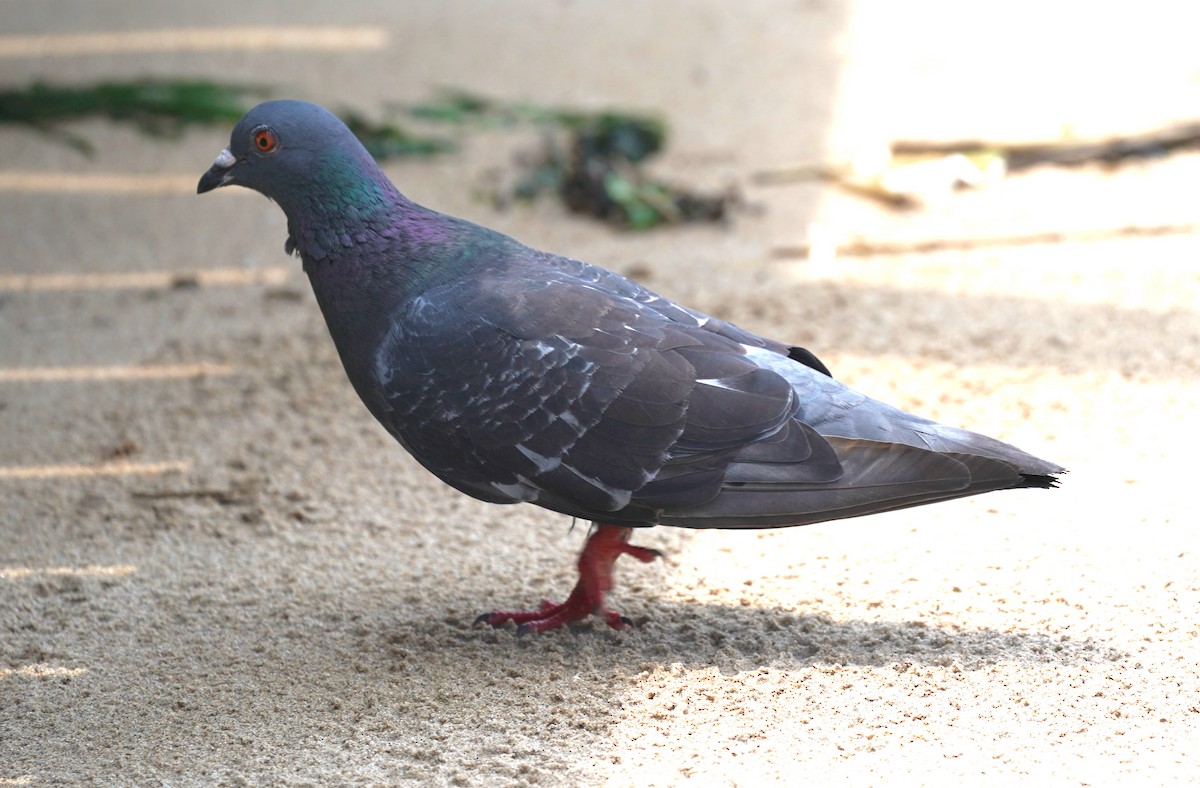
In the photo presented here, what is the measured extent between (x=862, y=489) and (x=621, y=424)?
24.1 inches

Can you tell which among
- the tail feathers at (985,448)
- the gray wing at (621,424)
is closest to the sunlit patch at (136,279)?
the gray wing at (621,424)

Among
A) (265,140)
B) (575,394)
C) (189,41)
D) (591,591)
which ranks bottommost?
(591,591)

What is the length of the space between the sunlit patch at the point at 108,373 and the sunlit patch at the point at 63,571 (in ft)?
4.78

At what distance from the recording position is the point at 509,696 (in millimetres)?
3287

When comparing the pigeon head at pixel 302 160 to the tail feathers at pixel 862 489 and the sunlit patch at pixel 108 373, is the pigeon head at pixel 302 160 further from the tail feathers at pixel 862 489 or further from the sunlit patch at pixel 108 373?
the sunlit patch at pixel 108 373

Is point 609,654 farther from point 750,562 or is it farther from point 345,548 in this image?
point 345,548

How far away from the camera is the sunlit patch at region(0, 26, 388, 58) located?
8.19 m

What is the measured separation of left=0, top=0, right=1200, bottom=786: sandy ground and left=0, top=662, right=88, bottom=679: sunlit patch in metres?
0.02

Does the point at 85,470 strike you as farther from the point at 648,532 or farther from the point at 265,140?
the point at 648,532

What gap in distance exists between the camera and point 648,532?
14.0 ft

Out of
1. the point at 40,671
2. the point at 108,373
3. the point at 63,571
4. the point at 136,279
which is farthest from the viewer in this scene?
the point at 136,279

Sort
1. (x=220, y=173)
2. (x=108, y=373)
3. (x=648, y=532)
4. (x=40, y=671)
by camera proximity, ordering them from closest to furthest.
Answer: (x=40, y=671)
(x=220, y=173)
(x=648, y=532)
(x=108, y=373)

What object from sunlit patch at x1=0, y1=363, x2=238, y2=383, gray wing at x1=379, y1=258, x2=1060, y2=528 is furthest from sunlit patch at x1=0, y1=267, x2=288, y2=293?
gray wing at x1=379, y1=258, x2=1060, y2=528

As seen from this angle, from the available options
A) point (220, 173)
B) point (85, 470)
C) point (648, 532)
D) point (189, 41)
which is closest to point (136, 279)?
point (85, 470)
